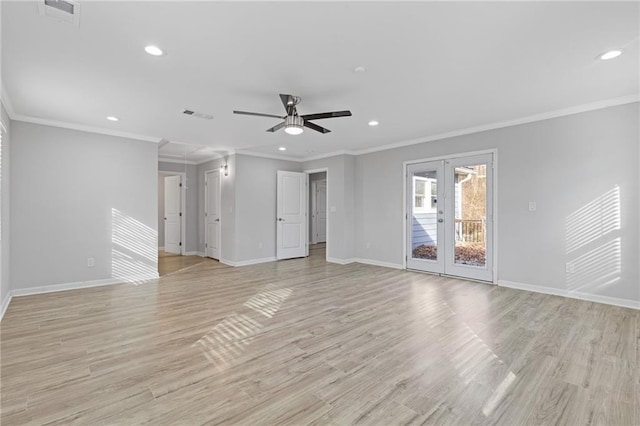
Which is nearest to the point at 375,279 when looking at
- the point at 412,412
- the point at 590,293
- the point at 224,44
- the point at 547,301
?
the point at 547,301

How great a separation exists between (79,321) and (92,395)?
1787 millimetres

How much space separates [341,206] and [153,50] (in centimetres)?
502

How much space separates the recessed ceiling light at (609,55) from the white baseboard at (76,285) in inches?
267

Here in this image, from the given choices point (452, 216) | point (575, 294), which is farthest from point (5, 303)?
point (575, 294)

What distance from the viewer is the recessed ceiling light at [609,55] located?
2.64m

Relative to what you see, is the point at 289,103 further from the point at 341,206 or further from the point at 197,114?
the point at 341,206

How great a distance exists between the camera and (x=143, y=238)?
17.9ft

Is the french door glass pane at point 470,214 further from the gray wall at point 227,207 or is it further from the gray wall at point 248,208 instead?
the gray wall at point 227,207

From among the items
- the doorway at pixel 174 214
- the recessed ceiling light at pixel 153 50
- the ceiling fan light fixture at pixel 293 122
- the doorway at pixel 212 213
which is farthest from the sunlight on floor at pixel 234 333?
the doorway at pixel 174 214

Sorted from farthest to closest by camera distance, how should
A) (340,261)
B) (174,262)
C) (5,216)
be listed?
(174,262) → (340,261) → (5,216)

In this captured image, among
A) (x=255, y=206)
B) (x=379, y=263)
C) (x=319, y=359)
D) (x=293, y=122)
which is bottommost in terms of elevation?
(x=319, y=359)

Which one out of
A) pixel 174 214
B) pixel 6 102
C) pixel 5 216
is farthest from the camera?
pixel 174 214

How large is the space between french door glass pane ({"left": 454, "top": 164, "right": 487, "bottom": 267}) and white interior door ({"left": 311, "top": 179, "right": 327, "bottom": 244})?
5.96 meters

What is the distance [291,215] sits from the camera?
25.3 feet
